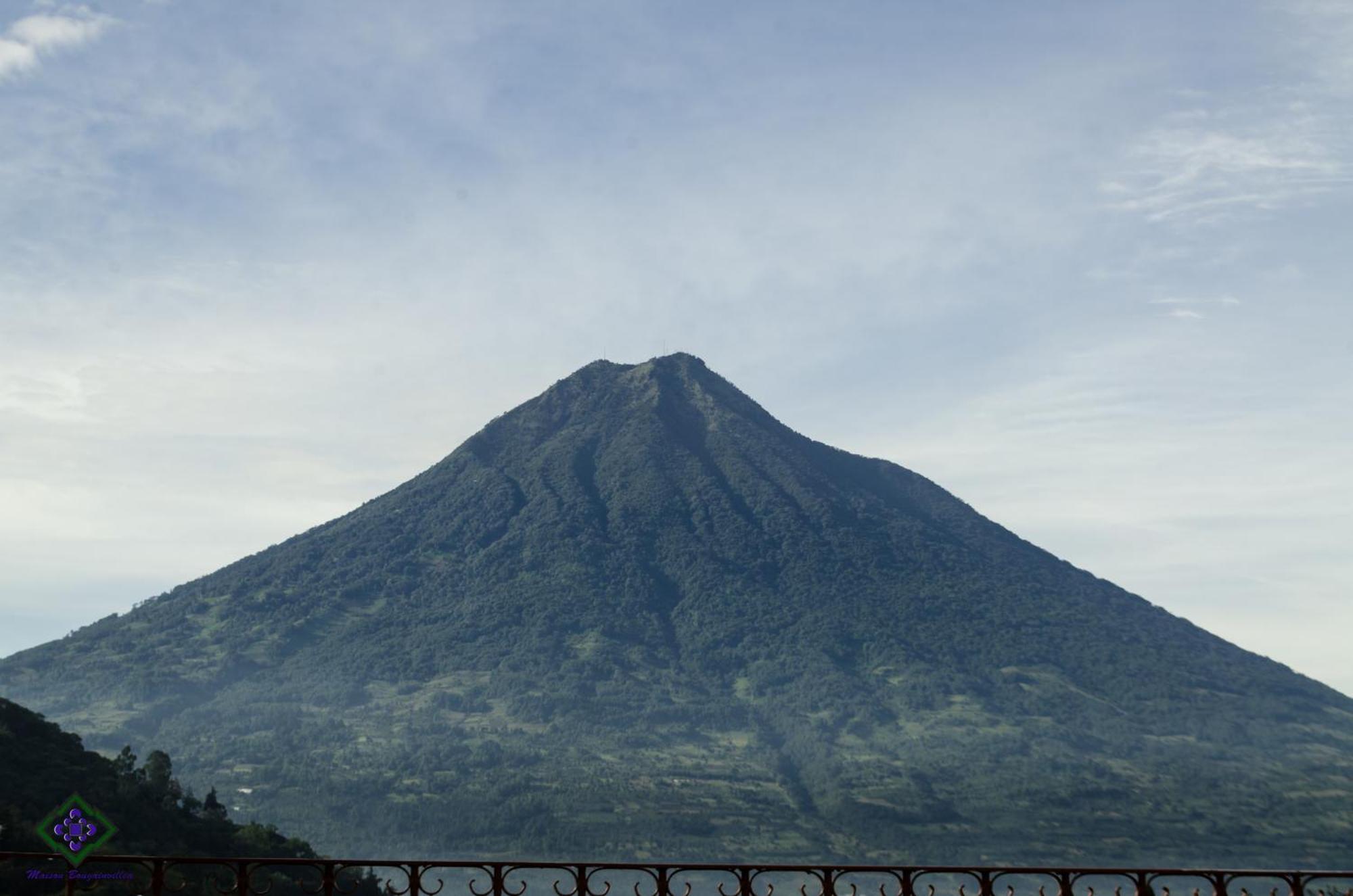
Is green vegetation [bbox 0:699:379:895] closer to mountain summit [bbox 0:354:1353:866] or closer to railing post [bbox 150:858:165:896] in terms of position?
railing post [bbox 150:858:165:896]

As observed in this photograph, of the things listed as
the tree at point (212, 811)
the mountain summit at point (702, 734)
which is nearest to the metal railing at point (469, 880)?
the tree at point (212, 811)

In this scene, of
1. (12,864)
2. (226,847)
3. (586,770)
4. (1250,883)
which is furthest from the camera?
(586,770)

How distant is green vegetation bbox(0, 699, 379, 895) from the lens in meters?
34.4

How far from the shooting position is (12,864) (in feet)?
67.5

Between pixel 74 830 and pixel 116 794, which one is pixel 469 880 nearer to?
pixel 74 830

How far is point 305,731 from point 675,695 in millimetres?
49054

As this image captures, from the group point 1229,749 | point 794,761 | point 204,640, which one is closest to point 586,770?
point 794,761

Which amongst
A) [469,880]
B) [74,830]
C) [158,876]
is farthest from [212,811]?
[158,876]

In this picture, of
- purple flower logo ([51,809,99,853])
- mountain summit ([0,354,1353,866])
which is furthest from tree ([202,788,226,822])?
mountain summit ([0,354,1353,866])

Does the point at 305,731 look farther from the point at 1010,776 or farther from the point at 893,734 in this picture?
the point at 1010,776


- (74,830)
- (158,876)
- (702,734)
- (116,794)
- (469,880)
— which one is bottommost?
(469,880)

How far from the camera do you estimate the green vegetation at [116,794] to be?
3444 centimetres

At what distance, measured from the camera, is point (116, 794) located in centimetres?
3809

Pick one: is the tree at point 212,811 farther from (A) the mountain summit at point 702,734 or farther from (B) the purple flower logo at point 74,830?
(A) the mountain summit at point 702,734
